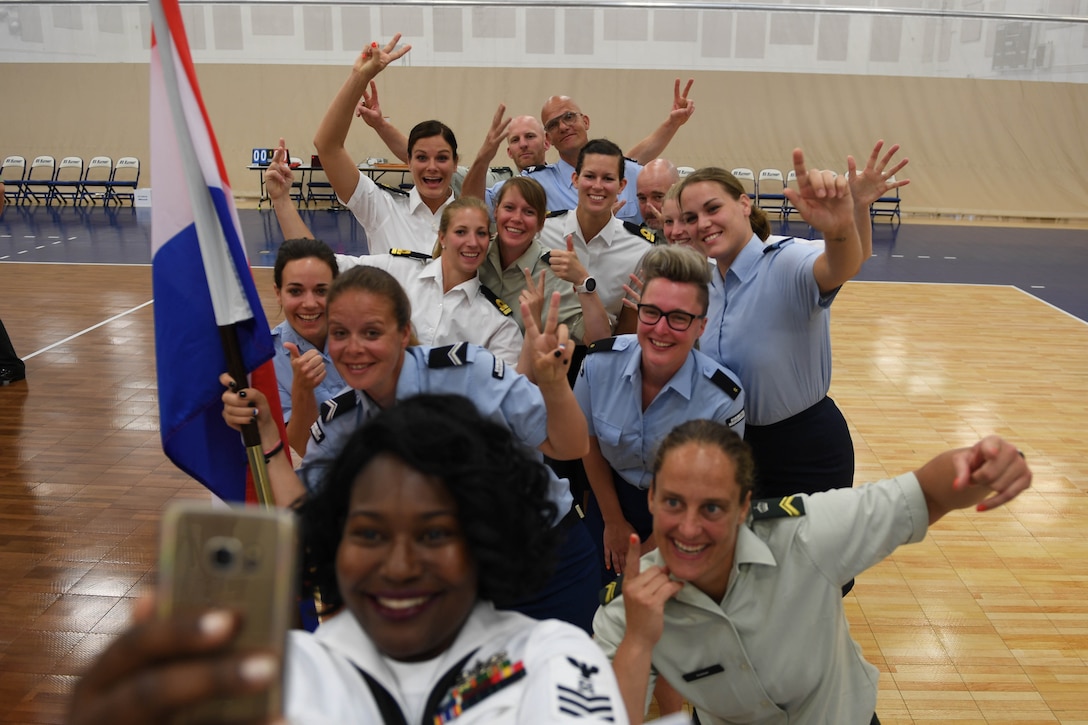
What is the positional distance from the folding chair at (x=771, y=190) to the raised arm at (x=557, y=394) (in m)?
13.4

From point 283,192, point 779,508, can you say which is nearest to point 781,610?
point 779,508

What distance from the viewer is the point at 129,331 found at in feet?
24.5

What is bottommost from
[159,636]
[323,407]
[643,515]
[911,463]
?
[911,463]

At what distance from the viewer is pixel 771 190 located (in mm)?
15688

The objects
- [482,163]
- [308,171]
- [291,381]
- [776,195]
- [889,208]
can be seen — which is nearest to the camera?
[291,381]

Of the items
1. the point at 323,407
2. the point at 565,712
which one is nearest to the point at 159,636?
the point at 565,712

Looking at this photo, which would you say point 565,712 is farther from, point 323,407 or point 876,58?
point 876,58

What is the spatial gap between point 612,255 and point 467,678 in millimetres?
2934

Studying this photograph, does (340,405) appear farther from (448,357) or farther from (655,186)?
(655,186)

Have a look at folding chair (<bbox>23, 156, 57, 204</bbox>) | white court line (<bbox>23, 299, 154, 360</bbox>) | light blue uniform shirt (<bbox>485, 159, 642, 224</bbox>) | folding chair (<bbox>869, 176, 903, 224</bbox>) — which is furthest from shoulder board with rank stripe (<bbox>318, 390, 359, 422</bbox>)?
folding chair (<bbox>23, 156, 57, 204</bbox>)

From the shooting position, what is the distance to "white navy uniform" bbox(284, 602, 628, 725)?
0.92 meters

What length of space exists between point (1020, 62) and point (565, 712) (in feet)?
58.2

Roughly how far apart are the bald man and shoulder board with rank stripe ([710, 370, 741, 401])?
1683 mm

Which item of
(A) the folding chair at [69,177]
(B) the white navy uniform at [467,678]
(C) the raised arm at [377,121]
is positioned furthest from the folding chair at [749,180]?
(B) the white navy uniform at [467,678]
